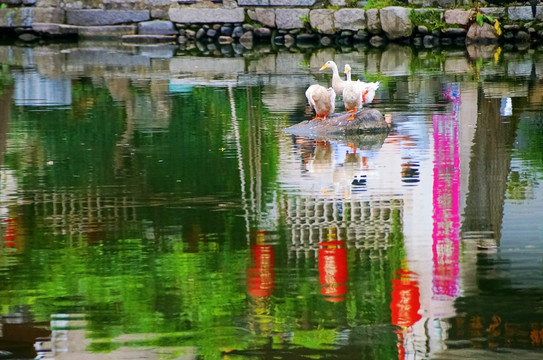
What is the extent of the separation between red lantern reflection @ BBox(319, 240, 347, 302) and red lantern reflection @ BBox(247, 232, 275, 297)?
0.28 m

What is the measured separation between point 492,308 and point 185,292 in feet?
5.24

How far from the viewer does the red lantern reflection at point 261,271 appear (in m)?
5.98

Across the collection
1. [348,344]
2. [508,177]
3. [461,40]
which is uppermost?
[461,40]

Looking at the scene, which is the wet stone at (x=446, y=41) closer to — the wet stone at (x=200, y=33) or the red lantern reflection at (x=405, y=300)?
the wet stone at (x=200, y=33)

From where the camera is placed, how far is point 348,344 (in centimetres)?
509

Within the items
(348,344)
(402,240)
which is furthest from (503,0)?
(348,344)

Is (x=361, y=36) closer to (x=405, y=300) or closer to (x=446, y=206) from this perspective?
(x=446, y=206)

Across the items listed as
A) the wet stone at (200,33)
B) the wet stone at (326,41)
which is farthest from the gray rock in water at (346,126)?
the wet stone at (200,33)

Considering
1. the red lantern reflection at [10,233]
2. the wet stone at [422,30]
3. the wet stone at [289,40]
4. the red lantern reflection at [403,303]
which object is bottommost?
the red lantern reflection at [403,303]

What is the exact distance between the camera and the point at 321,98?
10.8 m

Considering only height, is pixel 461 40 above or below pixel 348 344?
above

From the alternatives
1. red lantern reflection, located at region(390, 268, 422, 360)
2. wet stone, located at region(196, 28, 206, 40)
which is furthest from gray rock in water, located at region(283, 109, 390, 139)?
wet stone, located at region(196, 28, 206, 40)

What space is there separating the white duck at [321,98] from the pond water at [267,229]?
427mm

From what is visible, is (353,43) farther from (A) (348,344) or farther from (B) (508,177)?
(A) (348,344)
